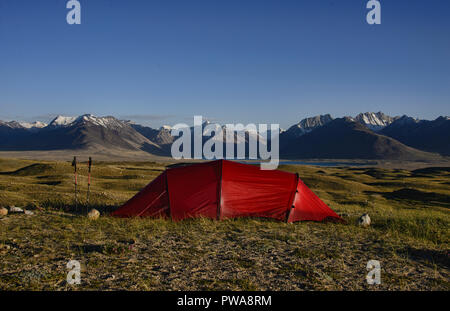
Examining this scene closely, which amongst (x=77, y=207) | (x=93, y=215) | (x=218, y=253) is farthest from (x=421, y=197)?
(x=93, y=215)

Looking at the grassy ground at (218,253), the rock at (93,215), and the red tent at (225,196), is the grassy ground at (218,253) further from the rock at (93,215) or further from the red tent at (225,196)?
the red tent at (225,196)

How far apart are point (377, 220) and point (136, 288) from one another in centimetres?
1153

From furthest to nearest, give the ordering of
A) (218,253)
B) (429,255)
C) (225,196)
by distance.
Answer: (225,196) < (429,255) < (218,253)

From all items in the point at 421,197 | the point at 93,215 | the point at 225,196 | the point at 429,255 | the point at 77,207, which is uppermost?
the point at 225,196

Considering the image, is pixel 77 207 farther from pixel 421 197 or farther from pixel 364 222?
pixel 421 197

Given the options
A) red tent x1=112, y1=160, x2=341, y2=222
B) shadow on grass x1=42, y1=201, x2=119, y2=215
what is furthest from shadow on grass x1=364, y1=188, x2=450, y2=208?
shadow on grass x1=42, y1=201, x2=119, y2=215

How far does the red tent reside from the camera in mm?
13938

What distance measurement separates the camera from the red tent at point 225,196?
13938 millimetres

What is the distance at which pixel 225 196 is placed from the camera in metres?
14.0

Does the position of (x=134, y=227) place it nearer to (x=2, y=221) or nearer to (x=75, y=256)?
(x=75, y=256)

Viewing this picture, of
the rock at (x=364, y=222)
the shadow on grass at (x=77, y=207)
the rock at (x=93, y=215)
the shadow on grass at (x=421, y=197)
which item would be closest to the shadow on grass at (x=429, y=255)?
the rock at (x=364, y=222)
